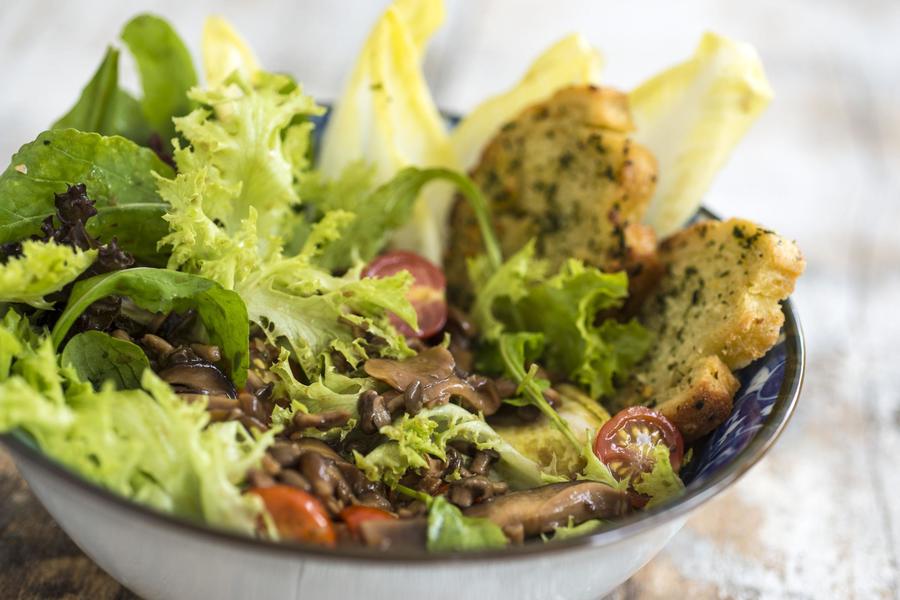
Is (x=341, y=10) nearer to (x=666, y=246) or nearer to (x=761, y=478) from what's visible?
(x=666, y=246)

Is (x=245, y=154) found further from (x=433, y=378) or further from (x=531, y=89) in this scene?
(x=531, y=89)

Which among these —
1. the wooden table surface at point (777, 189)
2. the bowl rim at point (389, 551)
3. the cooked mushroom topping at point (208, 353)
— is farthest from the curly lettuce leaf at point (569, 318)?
the cooked mushroom topping at point (208, 353)

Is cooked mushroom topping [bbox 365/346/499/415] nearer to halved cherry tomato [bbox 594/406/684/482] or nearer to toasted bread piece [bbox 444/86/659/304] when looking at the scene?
halved cherry tomato [bbox 594/406/684/482]

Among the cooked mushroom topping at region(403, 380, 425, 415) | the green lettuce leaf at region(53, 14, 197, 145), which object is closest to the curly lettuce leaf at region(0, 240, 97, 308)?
the cooked mushroom topping at region(403, 380, 425, 415)

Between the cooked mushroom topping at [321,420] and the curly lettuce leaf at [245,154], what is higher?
the curly lettuce leaf at [245,154]

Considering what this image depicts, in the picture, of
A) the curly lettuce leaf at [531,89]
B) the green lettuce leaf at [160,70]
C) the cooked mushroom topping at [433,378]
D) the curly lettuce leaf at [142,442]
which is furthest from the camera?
the curly lettuce leaf at [531,89]

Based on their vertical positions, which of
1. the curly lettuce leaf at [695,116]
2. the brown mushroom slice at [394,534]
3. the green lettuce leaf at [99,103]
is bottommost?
the brown mushroom slice at [394,534]

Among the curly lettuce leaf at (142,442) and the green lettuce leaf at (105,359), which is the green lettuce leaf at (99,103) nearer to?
the green lettuce leaf at (105,359)
